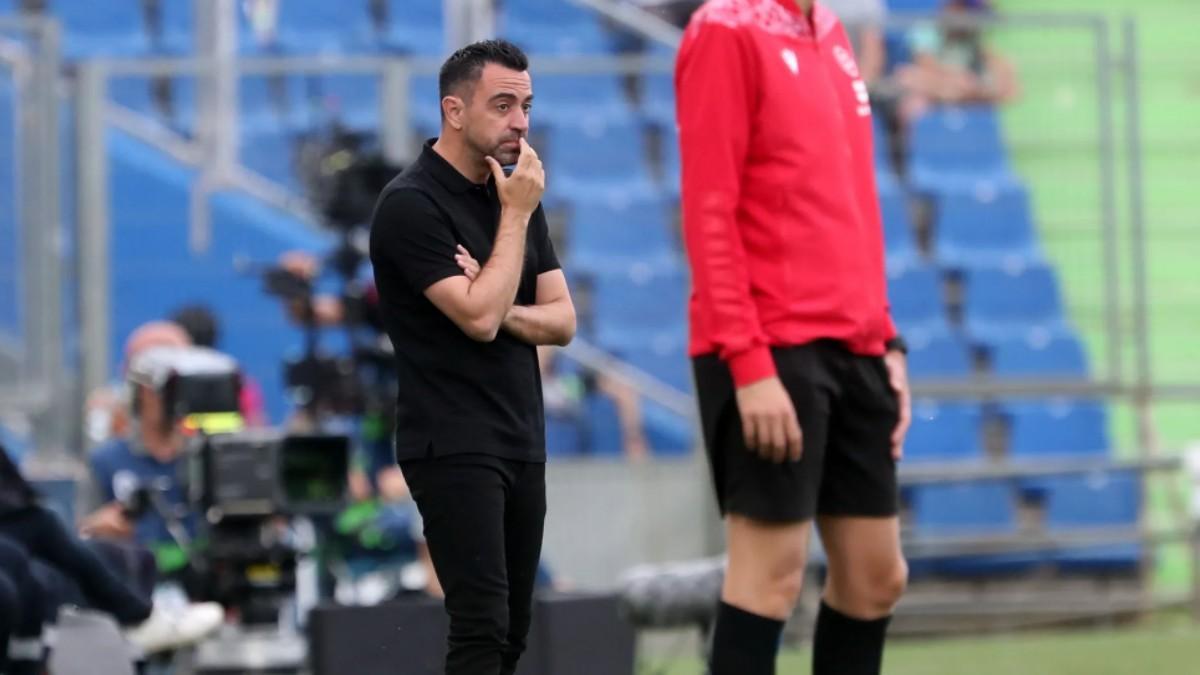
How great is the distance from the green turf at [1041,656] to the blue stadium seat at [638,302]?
→ 144 cm

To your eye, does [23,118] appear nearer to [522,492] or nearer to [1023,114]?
[1023,114]

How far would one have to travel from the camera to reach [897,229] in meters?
10.0

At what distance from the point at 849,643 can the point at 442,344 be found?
3.67ft

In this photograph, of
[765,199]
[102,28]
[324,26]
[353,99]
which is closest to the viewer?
[765,199]

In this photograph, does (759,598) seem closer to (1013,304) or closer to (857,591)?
(857,591)

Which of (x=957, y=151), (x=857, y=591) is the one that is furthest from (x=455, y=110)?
(x=957, y=151)

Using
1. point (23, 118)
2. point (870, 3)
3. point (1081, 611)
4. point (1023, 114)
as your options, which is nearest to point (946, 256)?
point (1023, 114)

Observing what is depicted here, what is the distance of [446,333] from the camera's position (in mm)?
4191

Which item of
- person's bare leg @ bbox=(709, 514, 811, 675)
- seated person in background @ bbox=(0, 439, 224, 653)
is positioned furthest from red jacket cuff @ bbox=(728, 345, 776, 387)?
seated person in background @ bbox=(0, 439, 224, 653)

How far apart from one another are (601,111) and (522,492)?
5.55 meters

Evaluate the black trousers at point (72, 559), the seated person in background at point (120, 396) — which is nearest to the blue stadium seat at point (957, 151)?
the seated person in background at point (120, 396)

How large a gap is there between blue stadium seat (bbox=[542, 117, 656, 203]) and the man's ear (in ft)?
17.5

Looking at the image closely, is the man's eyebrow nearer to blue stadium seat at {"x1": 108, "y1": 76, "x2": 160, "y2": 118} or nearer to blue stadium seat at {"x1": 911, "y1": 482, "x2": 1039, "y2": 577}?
blue stadium seat at {"x1": 911, "y1": 482, "x2": 1039, "y2": 577}

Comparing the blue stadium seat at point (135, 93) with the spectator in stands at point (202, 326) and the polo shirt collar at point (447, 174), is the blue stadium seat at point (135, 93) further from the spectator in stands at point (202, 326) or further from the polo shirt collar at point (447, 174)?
the polo shirt collar at point (447, 174)
